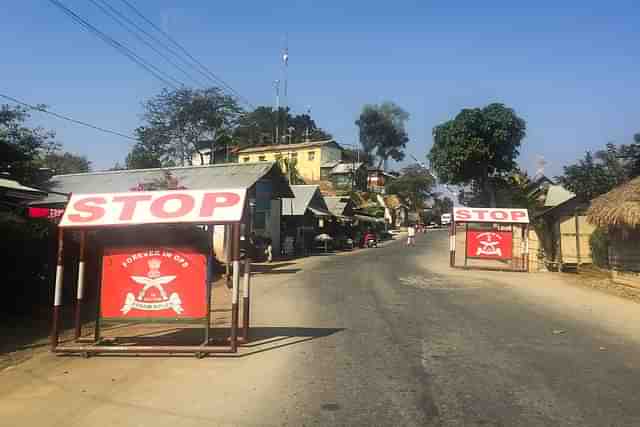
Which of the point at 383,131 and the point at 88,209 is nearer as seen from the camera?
the point at 88,209

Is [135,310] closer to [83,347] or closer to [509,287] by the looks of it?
[83,347]

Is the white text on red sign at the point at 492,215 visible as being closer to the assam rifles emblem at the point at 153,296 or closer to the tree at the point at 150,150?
the assam rifles emblem at the point at 153,296

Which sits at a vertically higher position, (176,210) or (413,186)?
(413,186)

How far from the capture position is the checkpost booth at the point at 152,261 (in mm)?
7594

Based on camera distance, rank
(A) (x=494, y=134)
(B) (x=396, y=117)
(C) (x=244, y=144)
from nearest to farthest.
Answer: (A) (x=494, y=134) < (C) (x=244, y=144) < (B) (x=396, y=117)

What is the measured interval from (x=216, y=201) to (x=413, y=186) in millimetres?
85572

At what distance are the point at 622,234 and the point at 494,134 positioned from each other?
1989 cm

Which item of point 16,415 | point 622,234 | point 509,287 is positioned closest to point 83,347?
point 16,415

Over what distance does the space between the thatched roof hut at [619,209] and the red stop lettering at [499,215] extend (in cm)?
466

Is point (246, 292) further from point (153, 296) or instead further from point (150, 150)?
point (150, 150)

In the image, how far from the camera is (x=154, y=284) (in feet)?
25.9

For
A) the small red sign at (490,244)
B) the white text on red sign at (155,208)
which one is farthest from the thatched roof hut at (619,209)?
the white text on red sign at (155,208)

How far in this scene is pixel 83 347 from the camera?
7613 mm

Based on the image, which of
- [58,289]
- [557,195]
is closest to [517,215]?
[557,195]
